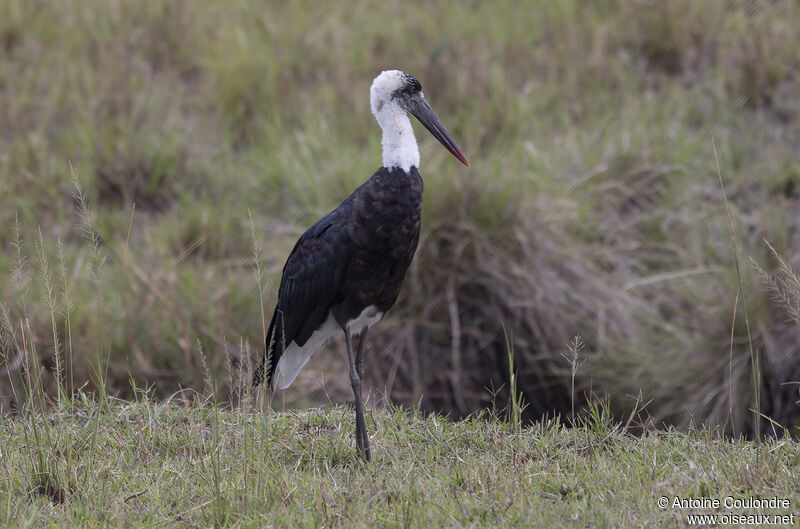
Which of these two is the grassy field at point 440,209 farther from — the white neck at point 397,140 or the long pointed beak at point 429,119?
the white neck at point 397,140

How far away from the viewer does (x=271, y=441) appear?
12.3ft

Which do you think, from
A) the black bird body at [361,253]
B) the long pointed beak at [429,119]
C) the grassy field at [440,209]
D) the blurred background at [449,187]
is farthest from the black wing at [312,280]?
the long pointed beak at [429,119]

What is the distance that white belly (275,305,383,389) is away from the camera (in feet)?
13.6

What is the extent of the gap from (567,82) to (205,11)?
3.37 metres

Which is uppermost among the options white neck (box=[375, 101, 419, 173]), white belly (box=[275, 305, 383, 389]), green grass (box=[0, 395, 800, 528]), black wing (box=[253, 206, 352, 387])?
white neck (box=[375, 101, 419, 173])

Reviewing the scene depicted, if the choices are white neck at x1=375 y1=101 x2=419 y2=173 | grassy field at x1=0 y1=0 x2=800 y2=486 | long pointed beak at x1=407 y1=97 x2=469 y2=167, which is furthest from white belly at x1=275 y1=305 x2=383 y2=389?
long pointed beak at x1=407 y1=97 x2=469 y2=167

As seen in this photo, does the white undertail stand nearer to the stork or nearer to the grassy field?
the stork

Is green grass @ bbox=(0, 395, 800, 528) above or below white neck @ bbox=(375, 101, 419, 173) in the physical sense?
below

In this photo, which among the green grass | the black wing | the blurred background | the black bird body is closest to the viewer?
the green grass

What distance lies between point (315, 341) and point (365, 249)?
0.74 meters

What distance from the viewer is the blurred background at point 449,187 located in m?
5.83

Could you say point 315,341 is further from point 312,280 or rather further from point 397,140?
point 397,140

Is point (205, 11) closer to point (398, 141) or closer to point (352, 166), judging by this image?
point (352, 166)

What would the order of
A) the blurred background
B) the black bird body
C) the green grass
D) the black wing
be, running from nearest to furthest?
the green grass
the black bird body
the black wing
the blurred background
